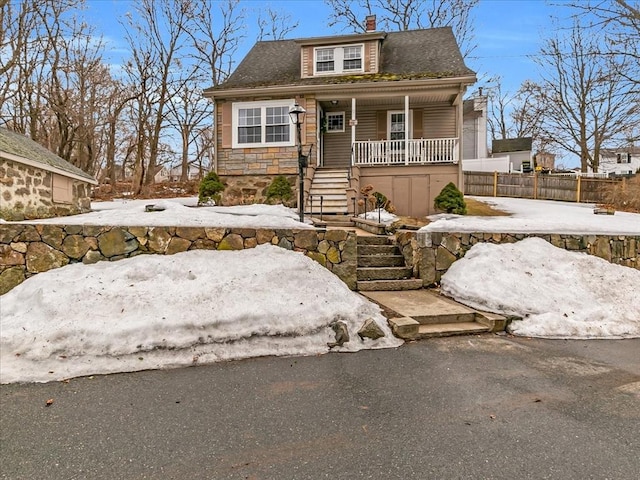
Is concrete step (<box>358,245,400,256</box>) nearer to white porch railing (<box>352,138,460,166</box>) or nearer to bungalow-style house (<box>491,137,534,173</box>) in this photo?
white porch railing (<box>352,138,460,166</box>)

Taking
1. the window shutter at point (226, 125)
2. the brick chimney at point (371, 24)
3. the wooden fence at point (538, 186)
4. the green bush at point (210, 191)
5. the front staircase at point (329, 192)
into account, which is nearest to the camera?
the front staircase at point (329, 192)

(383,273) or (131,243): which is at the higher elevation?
(131,243)

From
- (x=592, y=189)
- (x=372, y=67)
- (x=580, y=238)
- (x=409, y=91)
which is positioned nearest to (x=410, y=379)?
(x=580, y=238)

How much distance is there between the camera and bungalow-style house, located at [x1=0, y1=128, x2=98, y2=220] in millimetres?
6957

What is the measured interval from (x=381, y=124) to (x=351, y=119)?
171cm

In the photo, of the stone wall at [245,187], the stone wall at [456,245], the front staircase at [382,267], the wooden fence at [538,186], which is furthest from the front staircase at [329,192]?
the wooden fence at [538,186]

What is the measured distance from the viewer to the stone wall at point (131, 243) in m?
4.97

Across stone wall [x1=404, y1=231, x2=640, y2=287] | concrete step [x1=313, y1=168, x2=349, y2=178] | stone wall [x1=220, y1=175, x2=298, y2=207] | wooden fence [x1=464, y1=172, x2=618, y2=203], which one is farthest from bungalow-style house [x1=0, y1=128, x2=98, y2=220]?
wooden fence [x1=464, y1=172, x2=618, y2=203]

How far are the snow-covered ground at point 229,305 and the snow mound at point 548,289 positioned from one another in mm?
16

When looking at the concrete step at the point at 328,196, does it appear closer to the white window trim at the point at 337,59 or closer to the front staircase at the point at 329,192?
the front staircase at the point at 329,192

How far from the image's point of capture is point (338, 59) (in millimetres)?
14367

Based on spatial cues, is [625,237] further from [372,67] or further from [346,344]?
[372,67]

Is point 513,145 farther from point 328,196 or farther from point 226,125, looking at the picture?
point 226,125

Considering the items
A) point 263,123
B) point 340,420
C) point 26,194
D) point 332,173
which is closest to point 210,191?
point 263,123
